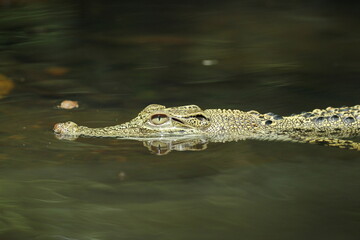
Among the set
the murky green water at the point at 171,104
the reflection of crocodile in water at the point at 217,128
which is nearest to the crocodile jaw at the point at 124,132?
the reflection of crocodile in water at the point at 217,128

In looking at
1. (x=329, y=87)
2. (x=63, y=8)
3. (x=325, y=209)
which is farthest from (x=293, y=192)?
(x=63, y=8)

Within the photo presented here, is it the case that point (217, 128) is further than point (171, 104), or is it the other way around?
point (171, 104)

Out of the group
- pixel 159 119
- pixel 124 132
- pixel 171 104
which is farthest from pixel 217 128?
pixel 171 104

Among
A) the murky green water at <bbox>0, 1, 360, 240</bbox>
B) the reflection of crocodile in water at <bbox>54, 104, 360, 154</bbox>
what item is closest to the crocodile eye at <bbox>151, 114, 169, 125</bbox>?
the reflection of crocodile in water at <bbox>54, 104, 360, 154</bbox>

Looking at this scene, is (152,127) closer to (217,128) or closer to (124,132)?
(124,132)

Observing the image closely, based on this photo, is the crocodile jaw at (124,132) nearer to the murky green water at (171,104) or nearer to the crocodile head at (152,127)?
the crocodile head at (152,127)

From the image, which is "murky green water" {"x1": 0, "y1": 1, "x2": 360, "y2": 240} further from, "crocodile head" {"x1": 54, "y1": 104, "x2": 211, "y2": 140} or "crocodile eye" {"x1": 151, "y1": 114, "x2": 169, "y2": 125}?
"crocodile eye" {"x1": 151, "y1": 114, "x2": 169, "y2": 125}

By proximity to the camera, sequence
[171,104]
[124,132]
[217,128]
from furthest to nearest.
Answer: [171,104]
[217,128]
[124,132]
